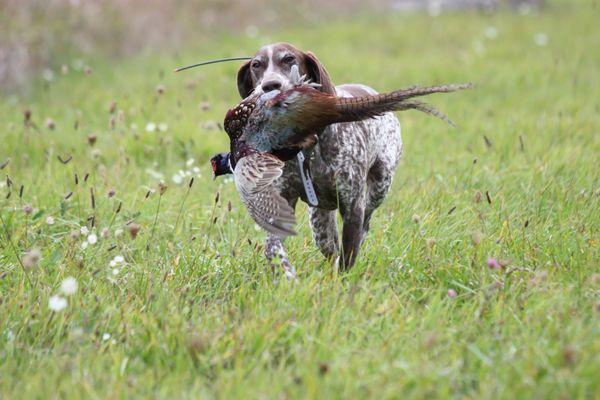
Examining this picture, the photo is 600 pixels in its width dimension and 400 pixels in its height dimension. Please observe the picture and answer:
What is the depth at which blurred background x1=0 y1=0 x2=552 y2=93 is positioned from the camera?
9344mm

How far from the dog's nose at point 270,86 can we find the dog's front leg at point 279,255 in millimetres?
758

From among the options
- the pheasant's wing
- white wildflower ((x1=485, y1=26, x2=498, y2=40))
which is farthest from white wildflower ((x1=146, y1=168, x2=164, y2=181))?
white wildflower ((x1=485, y1=26, x2=498, y2=40))

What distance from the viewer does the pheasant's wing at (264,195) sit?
356cm

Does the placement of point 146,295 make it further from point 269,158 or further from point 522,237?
point 522,237

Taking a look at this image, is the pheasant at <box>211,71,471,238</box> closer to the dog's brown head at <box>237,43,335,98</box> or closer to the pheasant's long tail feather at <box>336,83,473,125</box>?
the pheasant's long tail feather at <box>336,83,473,125</box>

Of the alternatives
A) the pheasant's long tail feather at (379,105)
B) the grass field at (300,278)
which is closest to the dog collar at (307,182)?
the grass field at (300,278)

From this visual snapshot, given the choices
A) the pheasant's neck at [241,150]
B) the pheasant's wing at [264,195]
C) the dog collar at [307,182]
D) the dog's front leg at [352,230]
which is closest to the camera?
the pheasant's wing at [264,195]

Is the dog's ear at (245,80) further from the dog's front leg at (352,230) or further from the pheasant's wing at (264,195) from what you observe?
the pheasant's wing at (264,195)

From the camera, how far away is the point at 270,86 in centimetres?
403

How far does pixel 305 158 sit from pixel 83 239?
1.39 meters

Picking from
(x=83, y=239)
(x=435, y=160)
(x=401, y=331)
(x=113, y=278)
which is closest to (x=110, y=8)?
(x=435, y=160)

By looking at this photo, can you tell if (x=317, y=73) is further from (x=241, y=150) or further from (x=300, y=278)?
(x=300, y=278)

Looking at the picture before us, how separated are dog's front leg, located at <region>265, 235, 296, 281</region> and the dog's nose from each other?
2.49 ft

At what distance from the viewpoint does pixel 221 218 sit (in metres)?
5.19
